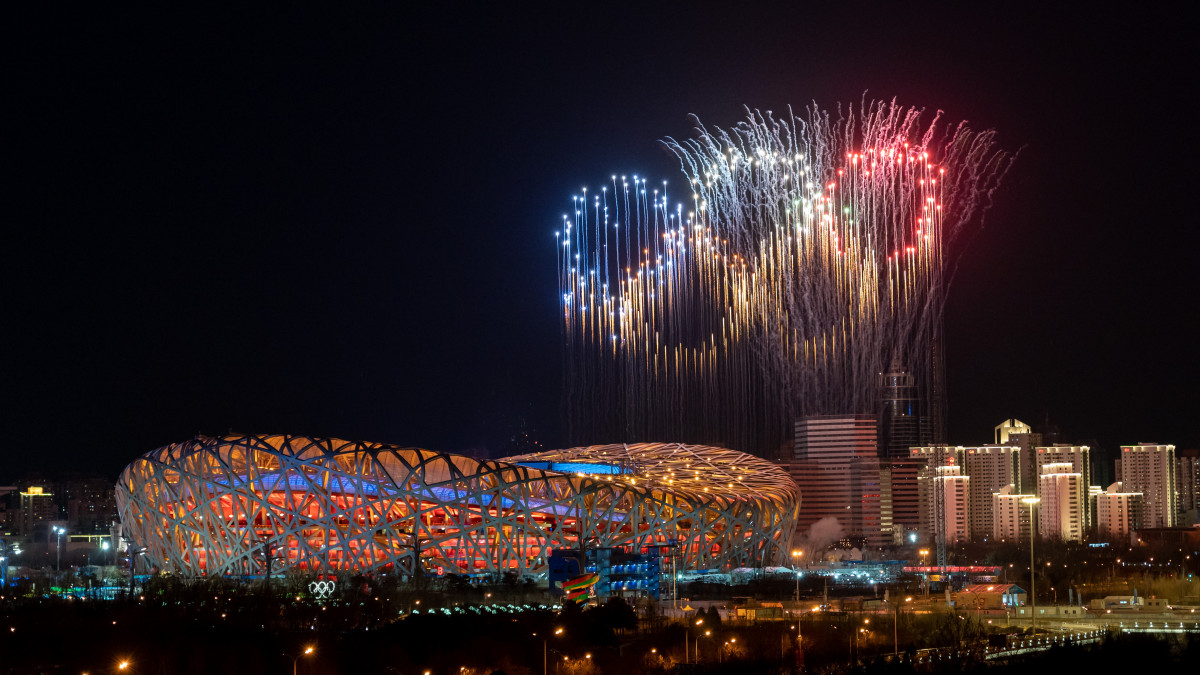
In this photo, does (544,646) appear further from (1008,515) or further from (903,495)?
(1008,515)

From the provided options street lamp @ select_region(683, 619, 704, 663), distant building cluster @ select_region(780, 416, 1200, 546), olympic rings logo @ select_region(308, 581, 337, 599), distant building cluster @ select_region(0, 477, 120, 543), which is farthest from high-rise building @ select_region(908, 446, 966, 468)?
street lamp @ select_region(683, 619, 704, 663)

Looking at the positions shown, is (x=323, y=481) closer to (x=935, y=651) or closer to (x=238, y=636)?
(x=238, y=636)

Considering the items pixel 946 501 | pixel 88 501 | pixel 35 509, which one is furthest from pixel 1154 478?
pixel 35 509

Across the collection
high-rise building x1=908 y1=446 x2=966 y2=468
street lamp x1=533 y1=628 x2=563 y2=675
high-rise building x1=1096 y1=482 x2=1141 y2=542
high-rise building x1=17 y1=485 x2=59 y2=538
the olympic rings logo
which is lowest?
high-rise building x1=1096 y1=482 x2=1141 y2=542

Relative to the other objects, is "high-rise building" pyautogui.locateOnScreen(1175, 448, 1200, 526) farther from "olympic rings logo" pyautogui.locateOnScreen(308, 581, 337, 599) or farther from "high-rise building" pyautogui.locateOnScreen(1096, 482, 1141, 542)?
"olympic rings logo" pyautogui.locateOnScreen(308, 581, 337, 599)

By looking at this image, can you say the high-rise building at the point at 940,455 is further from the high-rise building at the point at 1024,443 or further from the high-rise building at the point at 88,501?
the high-rise building at the point at 88,501

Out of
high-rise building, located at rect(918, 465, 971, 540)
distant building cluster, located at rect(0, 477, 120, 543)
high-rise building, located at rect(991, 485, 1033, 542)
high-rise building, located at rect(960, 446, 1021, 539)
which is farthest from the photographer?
high-rise building, located at rect(960, 446, 1021, 539)

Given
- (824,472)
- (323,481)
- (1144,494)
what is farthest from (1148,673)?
(1144,494)

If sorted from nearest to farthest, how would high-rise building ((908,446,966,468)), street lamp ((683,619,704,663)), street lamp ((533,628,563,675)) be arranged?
street lamp ((533,628,563,675)) < street lamp ((683,619,704,663)) < high-rise building ((908,446,966,468))

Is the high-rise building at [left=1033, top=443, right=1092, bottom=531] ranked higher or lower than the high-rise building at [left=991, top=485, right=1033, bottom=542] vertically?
higher
